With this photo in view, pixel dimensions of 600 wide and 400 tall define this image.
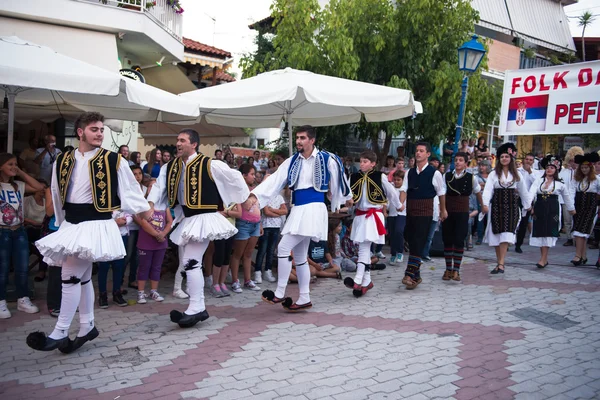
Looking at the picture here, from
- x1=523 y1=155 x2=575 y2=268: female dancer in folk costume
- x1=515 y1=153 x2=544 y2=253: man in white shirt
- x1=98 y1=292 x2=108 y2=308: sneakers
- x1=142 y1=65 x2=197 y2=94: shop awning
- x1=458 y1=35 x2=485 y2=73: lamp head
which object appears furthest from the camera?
x1=142 y1=65 x2=197 y2=94: shop awning

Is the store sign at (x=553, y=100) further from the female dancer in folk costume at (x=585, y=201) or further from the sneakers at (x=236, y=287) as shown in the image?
the sneakers at (x=236, y=287)

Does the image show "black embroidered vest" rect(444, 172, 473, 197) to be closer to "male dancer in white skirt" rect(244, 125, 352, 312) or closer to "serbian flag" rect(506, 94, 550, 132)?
"serbian flag" rect(506, 94, 550, 132)

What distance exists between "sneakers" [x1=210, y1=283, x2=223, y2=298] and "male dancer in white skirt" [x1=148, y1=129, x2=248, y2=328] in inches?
53.1

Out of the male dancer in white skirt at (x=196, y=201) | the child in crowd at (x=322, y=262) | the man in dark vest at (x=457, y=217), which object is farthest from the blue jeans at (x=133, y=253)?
the man in dark vest at (x=457, y=217)

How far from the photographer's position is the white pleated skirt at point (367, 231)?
267 inches

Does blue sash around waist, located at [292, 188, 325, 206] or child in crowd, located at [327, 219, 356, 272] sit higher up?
blue sash around waist, located at [292, 188, 325, 206]

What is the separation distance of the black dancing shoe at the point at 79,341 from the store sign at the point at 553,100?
7.35m

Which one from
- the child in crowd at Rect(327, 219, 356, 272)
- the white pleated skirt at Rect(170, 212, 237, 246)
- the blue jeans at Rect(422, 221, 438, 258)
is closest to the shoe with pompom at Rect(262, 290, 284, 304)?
the white pleated skirt at Rect(170, 212, 237, 246)

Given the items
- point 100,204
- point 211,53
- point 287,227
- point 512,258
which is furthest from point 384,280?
point 211,53

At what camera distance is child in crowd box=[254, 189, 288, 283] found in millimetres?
7469

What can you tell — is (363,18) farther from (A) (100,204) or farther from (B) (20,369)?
Result: (B) (20,369)

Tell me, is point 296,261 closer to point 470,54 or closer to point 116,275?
point 116,275

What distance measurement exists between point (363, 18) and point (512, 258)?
260 inches

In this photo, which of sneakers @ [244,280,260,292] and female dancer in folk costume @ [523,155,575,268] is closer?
sneakers @ [244,280,260,292]
